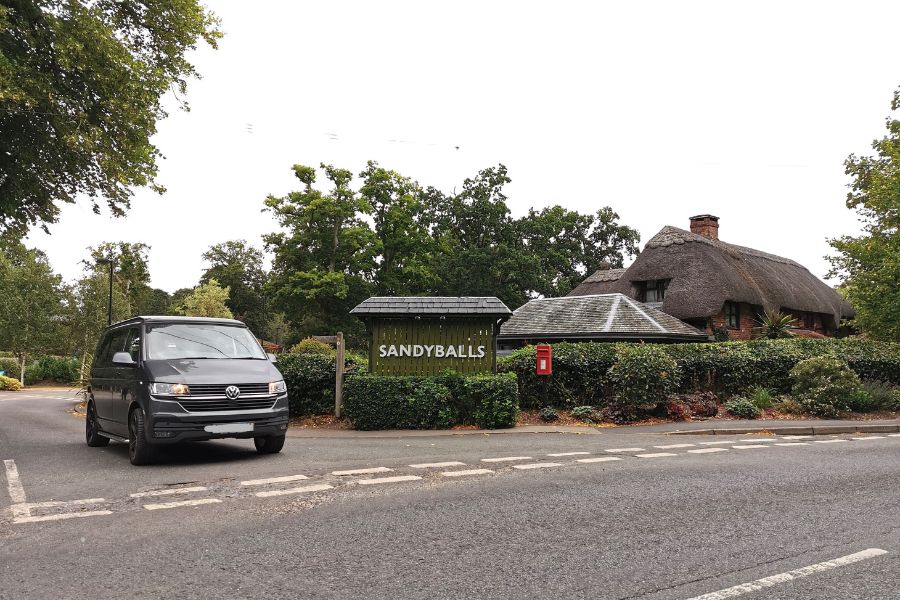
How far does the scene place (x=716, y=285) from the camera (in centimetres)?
3112

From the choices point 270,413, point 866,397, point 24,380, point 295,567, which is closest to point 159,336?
point 270,413

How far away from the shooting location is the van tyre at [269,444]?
9328mm

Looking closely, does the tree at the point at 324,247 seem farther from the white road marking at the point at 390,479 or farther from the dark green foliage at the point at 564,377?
the white road marking at the point at 390,479

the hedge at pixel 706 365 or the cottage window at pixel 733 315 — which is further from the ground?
the cottage window at pixel 733 315

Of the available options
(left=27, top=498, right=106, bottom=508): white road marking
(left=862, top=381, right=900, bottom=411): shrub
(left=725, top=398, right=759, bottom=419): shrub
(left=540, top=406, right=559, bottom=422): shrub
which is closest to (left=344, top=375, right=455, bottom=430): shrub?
(left=540, top=406, right=559, bottom=422): shrub

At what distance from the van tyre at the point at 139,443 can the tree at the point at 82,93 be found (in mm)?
7065

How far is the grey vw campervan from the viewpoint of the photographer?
8242mm

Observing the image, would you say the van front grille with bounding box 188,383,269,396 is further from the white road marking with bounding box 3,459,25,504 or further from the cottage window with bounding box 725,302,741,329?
the cottage window with bounding box 725,302,741,329

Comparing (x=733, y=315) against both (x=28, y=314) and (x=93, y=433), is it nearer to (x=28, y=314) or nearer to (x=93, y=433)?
(x=93, y=433)

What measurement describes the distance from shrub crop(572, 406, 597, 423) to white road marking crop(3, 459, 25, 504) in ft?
35.4

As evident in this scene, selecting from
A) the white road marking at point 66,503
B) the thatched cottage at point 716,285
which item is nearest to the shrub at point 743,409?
the white road marking at point 66,503

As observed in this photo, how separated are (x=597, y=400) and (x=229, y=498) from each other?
11.1 metres

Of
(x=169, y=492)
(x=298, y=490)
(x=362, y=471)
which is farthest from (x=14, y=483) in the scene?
(x=362, y=471)

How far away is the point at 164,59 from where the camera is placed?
16312 mm
